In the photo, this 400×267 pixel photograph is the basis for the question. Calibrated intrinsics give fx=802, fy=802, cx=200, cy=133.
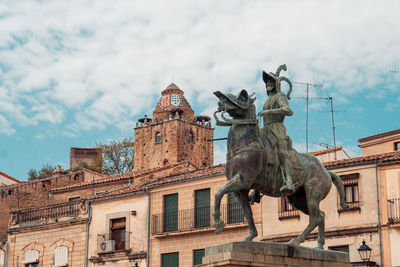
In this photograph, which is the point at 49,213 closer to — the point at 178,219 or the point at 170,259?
the point at 170,259

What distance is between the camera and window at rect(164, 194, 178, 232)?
1405 inches

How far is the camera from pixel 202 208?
114 ft

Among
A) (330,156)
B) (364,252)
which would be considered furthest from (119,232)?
(364,252)

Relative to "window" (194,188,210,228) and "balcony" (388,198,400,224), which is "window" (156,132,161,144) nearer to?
"window" (194,188,210,228)

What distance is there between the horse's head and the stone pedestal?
2159 mm

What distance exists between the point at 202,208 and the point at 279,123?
21.3 metres

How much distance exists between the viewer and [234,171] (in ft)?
43.0

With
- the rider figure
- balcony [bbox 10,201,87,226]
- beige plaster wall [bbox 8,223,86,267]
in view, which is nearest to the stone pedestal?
the rider figure

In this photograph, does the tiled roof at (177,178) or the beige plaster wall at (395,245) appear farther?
the tiled roof at (177,178)

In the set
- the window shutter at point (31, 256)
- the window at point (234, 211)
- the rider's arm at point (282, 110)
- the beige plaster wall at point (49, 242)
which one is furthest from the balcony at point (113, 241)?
the rider's arm at point (282, 110)

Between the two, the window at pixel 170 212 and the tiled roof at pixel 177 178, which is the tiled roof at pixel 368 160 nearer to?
the tiled roof at pixel 177 178

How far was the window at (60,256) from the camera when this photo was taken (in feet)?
129

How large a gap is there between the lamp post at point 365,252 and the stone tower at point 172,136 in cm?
6309

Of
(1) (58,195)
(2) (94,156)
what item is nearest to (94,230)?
(1) (58,195)
